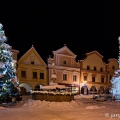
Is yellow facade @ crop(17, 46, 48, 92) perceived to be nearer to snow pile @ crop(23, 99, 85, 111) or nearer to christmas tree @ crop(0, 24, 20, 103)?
christmas tree @ crop(0, 24, 20, 103)

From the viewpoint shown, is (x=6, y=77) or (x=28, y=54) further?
(x=28, y=54)

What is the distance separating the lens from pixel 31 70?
40.3 m

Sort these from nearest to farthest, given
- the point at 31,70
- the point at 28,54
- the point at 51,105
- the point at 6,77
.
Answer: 1. the point at 51,105
2. the point at 6,77
3. the point at 31,70
4. the point at 28,54

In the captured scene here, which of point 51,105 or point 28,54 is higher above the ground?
point 28,54

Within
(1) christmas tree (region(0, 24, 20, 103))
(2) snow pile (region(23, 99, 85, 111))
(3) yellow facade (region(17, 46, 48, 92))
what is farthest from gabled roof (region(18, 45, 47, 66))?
(2) snow pile (region(23, 99, 85, 111))

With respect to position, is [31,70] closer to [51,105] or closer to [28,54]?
[28,54]

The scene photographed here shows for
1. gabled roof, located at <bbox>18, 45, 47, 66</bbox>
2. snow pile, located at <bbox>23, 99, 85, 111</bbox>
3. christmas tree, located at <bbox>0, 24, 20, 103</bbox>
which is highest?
gabled roof, located at <bbox>18, 45, 47, 66</bbox>

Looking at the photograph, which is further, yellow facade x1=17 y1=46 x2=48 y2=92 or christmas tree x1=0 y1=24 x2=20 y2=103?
yellow facade x1=17 y1=46 x2=48 y2=92

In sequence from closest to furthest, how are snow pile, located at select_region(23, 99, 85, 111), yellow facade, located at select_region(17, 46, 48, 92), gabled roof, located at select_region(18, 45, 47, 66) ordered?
snow pile, located at select_region(23, 99, 85, 111) < yellow facade, located at select_region(17, 46, 48, 92) < gabled roof, located at select_region(18, 45, 47, 66)

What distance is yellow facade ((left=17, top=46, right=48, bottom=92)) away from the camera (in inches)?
1545

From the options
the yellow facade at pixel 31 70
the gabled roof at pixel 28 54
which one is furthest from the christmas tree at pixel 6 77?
the gabled roof at pixel 28 54

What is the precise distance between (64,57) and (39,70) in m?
5.93

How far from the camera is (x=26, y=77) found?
39531mm

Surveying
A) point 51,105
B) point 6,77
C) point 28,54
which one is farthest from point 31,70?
point 51,105
